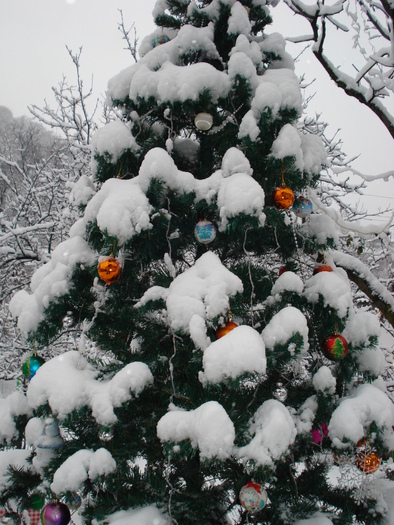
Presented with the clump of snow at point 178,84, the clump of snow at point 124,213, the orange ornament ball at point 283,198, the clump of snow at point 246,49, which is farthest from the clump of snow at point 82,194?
the clump of snow at point 246,49

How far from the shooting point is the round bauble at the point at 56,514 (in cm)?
181

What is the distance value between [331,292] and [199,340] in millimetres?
774

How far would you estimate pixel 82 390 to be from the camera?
5.52 feet

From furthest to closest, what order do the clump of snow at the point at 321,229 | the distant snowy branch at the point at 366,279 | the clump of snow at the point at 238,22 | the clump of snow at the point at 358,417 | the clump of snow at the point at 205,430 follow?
the distant snowy branch at the point at 366,279
the clump of snow at the point at 238,22
the clump of snow at the point at 321,229
the clump of snow at the point at 358,417
the clump of snow at the point at 205,430

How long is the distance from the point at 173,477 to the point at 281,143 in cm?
190

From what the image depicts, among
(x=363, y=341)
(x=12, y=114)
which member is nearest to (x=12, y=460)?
(x=363, y=341)

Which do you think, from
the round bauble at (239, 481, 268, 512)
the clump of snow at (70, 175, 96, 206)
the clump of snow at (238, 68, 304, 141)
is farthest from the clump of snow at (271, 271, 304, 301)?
the clump of snow at (70, 175, 96, 206)

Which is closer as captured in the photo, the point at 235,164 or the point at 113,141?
the point at 235,164

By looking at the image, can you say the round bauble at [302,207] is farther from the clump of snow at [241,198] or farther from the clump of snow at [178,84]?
the clump of snow at [178,84]

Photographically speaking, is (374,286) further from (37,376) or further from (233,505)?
(37,376)

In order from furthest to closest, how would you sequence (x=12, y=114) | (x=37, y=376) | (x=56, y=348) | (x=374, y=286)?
(x=12, y=114), (x=56, y=348), (x=374, y=286), (x=37, y=376)

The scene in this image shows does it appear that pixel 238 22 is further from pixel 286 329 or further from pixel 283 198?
pixel 286 329

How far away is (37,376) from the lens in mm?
1725

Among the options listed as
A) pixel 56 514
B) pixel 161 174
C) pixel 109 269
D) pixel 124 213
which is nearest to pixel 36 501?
pixel 56 514
